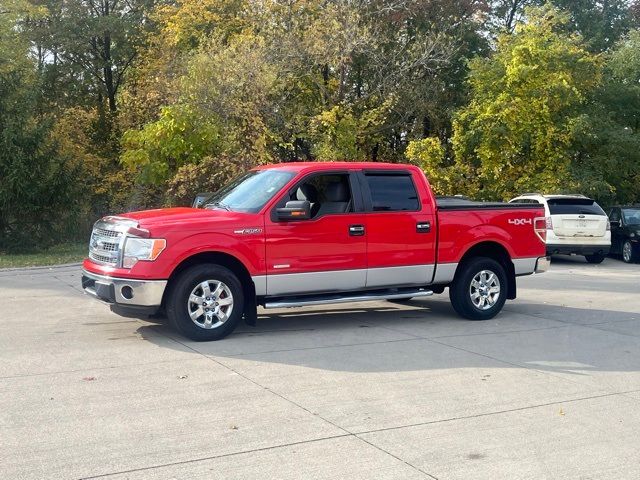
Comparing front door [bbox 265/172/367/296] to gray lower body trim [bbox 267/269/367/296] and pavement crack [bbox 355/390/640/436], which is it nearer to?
gray lower body trim [bbox 267/269/367/296]

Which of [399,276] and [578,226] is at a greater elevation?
[578,226]

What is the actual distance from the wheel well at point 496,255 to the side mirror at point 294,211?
264 cm

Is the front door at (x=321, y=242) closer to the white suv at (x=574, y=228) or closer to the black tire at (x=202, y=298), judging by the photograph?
the black tire at (x=202, y=298)

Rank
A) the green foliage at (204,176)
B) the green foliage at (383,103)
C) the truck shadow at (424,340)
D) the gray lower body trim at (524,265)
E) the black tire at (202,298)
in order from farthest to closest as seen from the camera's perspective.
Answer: the green foliage at (204,176), the green foliage at (383,103), the gray lower body trim at (524,265), the black tire at (202,298), the truck shadow at (424,340)

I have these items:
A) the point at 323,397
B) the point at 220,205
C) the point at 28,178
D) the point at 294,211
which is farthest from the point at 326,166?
the point at 28,178

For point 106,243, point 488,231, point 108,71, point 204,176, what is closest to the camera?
point 106,243

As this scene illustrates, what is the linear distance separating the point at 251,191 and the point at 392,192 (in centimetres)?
183

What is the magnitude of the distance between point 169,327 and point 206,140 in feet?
61.7

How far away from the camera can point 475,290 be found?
11273mm

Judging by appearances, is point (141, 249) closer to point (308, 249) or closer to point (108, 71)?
point (308, 249)

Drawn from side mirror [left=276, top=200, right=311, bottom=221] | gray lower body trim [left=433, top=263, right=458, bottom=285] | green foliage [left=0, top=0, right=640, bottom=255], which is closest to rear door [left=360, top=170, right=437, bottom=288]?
gray lower body trim [left=433, top=263, right=458, bottom=285]

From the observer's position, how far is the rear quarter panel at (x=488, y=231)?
10891 millimetres

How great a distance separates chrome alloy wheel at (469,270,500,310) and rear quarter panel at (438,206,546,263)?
435 mm

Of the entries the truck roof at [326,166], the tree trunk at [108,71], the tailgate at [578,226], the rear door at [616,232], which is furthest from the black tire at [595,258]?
the tree trunk at [108,71]
